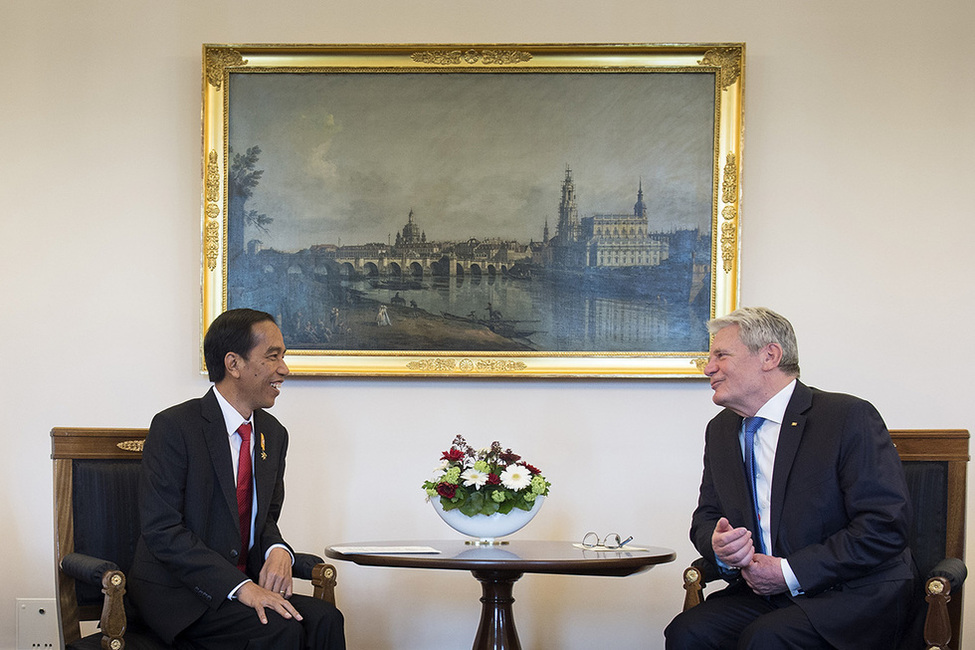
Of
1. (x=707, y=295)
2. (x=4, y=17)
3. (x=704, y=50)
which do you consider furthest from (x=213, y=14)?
(x=707, y=295)

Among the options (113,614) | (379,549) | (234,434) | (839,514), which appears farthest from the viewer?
(234,434)

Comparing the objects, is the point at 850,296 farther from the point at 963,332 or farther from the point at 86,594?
the point at 86,594

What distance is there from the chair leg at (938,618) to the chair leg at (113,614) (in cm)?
276

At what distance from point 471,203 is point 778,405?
2112 mm

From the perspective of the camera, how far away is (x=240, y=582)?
12.5ft

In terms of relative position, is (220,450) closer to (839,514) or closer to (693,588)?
(693,588)

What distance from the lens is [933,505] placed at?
4266 millimetres

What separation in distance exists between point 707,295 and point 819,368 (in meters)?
0.70

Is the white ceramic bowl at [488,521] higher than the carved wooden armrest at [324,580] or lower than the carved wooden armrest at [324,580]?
higher

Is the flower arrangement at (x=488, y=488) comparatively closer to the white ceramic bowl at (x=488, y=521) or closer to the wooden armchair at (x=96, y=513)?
the white ceramic bowl at (x=488, y=521)

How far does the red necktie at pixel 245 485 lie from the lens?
4.17 m

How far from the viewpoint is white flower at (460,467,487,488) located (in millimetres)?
4102

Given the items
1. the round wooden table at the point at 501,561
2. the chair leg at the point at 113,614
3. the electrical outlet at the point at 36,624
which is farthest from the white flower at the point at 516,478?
the electrical outlet at the point at 36,624

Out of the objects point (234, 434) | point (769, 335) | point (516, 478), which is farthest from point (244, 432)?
point (769, 335)
